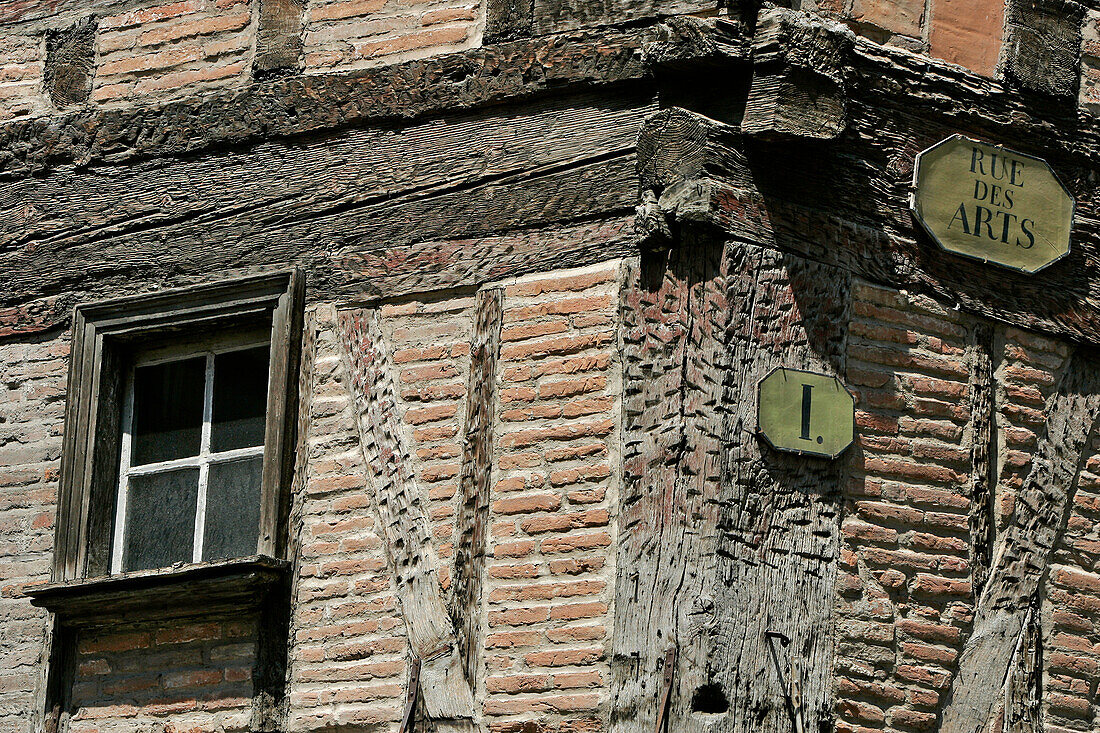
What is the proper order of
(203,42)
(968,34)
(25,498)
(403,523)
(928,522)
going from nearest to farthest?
(928,522) → (403,523) → (968,34) → (25,498) → (203,42)

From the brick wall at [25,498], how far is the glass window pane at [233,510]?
0.64 m

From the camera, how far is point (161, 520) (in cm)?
647

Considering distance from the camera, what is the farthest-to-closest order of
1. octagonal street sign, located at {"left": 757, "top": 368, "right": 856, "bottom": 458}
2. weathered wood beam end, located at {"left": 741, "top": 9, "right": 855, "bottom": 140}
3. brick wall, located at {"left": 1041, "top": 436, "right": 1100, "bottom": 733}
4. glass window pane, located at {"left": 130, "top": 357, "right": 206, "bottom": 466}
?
glass window pane, located at {"left": 130, "top": 357, "right": 206, "bottom": 466}, weathered wood beam end, located at {"left": 741, "top": 9, "right": 855, "bottom": 140}, brick wall, located at {"left": 1041, "top": 436, "right": 1100, "bottom": 733}, octagonal street sign, located at {"left": 757, "top": 368, "right": 856, "bottom": 458}

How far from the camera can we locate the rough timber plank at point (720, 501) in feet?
17.8

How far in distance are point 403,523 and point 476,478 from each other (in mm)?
307

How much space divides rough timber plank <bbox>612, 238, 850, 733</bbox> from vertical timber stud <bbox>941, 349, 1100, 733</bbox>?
1.80 ft

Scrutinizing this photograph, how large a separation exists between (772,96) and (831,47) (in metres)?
0.29

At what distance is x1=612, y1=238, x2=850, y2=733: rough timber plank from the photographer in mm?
5426

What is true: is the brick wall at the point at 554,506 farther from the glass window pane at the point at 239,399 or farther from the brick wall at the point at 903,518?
the glass window pane at the point at 239,399

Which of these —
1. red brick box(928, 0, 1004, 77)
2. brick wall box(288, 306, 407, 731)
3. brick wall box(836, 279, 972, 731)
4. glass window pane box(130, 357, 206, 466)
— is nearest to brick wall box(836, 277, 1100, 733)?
brick wall box(836, 279, 972, 731)

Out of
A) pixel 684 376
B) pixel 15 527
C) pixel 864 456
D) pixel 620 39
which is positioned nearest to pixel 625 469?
pixel 684 376

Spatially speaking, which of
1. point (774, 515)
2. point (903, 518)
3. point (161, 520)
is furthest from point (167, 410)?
point (903, 518)

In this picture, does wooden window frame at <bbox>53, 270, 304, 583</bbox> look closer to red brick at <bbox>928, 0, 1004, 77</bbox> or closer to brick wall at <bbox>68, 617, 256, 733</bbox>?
brick wall at <bbox>68, 617, 256, 733</bbox>

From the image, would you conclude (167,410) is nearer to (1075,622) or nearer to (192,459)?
(192,459)
